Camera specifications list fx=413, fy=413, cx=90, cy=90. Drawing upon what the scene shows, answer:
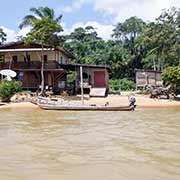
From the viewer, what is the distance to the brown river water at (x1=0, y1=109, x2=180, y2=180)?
30.6 feet

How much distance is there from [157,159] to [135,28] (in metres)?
53.0

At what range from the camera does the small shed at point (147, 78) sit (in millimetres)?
41175

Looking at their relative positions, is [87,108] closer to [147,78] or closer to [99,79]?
[99,79]

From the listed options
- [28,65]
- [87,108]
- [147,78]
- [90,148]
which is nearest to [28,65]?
[28,65]

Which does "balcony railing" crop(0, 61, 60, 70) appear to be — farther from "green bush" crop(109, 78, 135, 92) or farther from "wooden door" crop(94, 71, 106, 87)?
"green bush" crop(109, 78, 135, 92)

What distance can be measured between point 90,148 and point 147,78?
29.5 meters

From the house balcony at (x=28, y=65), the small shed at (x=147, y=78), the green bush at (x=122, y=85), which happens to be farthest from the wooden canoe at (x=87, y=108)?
the green bush at (x=122, y=85)

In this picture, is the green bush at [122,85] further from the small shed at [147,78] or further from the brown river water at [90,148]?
the brown river water at [90,148]

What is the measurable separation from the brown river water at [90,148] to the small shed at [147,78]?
19325mm

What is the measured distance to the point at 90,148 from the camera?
1260 cm

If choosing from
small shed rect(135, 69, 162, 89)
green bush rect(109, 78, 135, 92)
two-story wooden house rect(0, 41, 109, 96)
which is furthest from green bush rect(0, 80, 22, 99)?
green bush rect(109, 78, 135, 92)

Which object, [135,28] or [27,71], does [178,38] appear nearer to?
[27,71]

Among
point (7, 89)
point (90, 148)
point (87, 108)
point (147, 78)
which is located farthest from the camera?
point (147, 78)

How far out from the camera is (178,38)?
38219mm
